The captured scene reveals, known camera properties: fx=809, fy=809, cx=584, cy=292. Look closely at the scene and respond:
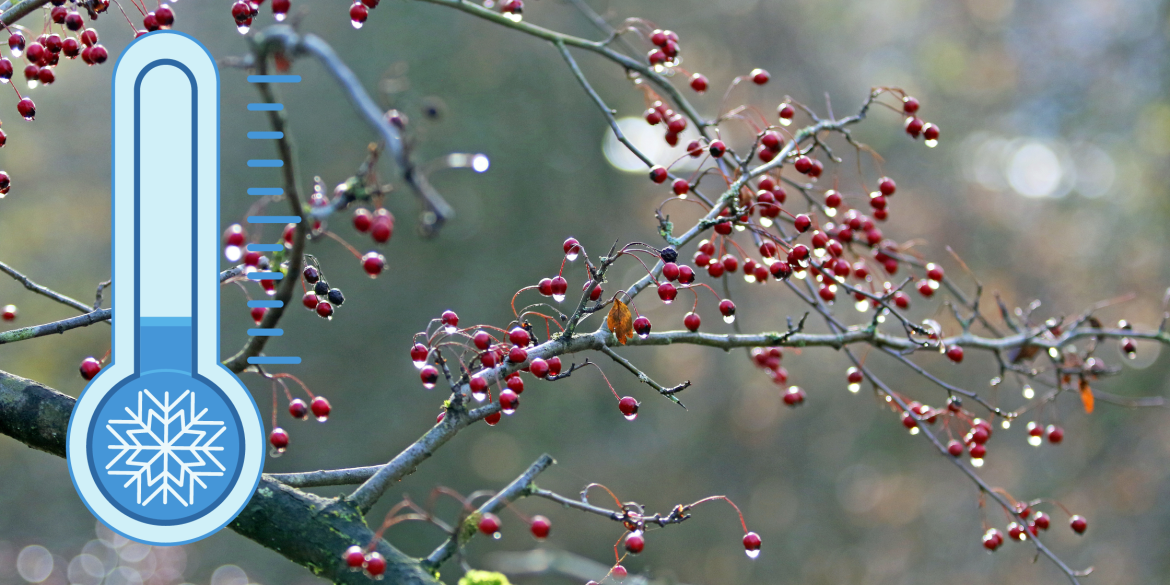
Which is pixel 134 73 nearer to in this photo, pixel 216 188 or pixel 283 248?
pixel 216 188

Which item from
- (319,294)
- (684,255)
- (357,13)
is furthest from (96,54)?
(684,255)

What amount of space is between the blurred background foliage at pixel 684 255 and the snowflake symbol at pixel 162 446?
5.56 meters

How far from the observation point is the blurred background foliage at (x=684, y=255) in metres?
6.35

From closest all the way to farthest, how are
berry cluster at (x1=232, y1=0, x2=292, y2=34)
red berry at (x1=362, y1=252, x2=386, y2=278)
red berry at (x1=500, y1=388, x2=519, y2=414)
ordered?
red berry at (x1=362, y1=252, x2=386, y2=278)
red berry at (x1=500, y1=388, x2=519, y2=414)
berry cluster at (x1=232, y1=0, x2=292, y2=34)

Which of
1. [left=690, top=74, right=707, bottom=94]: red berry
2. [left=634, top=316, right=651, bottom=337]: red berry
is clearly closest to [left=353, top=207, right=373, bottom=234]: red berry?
[left=634, top=316, right=651, bottom=337]: red berry

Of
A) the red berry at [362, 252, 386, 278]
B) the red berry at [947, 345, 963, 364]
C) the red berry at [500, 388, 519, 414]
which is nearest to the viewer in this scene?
the red berry at [362, 252, 386, 278]

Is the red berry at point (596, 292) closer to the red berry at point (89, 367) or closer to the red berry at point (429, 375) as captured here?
the red berry at point (429, 375)

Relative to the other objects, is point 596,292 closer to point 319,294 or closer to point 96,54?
point 319,294

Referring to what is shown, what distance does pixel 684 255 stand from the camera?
6.16 m

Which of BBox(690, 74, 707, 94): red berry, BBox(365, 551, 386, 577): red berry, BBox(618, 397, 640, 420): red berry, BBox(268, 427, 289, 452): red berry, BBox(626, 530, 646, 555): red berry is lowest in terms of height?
BBox(365, 551, 386, 577): red berry

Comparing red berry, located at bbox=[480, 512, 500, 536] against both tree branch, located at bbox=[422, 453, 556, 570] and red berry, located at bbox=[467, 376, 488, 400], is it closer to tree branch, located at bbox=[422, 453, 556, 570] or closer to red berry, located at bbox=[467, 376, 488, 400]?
tree branch, located at bbox=[422, 453, 556, 570]

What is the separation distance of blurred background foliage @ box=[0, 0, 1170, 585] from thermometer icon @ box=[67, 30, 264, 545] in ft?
18.1

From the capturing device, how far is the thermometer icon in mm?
940

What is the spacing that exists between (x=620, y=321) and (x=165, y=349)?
597 mm
